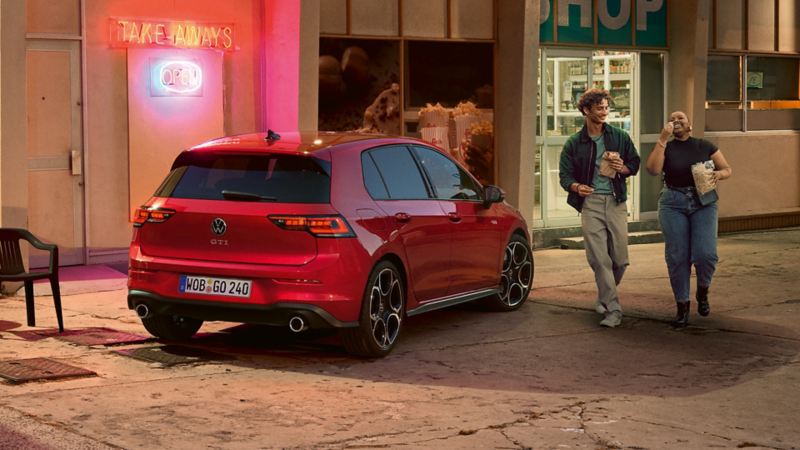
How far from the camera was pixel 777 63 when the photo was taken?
78.4 feet

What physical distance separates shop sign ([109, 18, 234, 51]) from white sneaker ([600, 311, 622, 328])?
6.68m

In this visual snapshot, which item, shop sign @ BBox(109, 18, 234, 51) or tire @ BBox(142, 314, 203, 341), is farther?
shop sign @ BBox(109, 18, 234, 51)

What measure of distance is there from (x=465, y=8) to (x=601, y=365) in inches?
376

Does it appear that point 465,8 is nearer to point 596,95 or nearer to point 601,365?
point 596,95

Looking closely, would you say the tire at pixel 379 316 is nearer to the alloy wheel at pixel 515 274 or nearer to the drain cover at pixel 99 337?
the drain cover at pixel 99 337

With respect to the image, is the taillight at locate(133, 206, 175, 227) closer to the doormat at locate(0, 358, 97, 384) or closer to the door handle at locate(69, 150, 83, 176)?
the doormat at locate(0, 358, 97, 384)

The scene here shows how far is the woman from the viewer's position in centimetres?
1205

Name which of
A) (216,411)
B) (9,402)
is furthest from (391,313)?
(9,402)

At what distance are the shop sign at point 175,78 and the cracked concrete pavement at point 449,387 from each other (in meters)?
3.59

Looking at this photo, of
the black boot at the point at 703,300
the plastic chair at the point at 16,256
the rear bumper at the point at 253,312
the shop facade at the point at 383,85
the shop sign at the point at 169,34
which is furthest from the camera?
the shop sign at the point at 169,34

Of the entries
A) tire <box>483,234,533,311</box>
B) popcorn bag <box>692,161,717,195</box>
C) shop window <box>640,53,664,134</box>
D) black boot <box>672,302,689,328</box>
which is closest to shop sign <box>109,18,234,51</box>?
tire <box>483,234,533,311</box>

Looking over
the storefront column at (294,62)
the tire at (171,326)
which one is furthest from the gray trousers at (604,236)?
the storefront column at (294,62)

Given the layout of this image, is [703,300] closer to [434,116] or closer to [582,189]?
[582,189]

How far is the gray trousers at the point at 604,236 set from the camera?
12.1 metres
